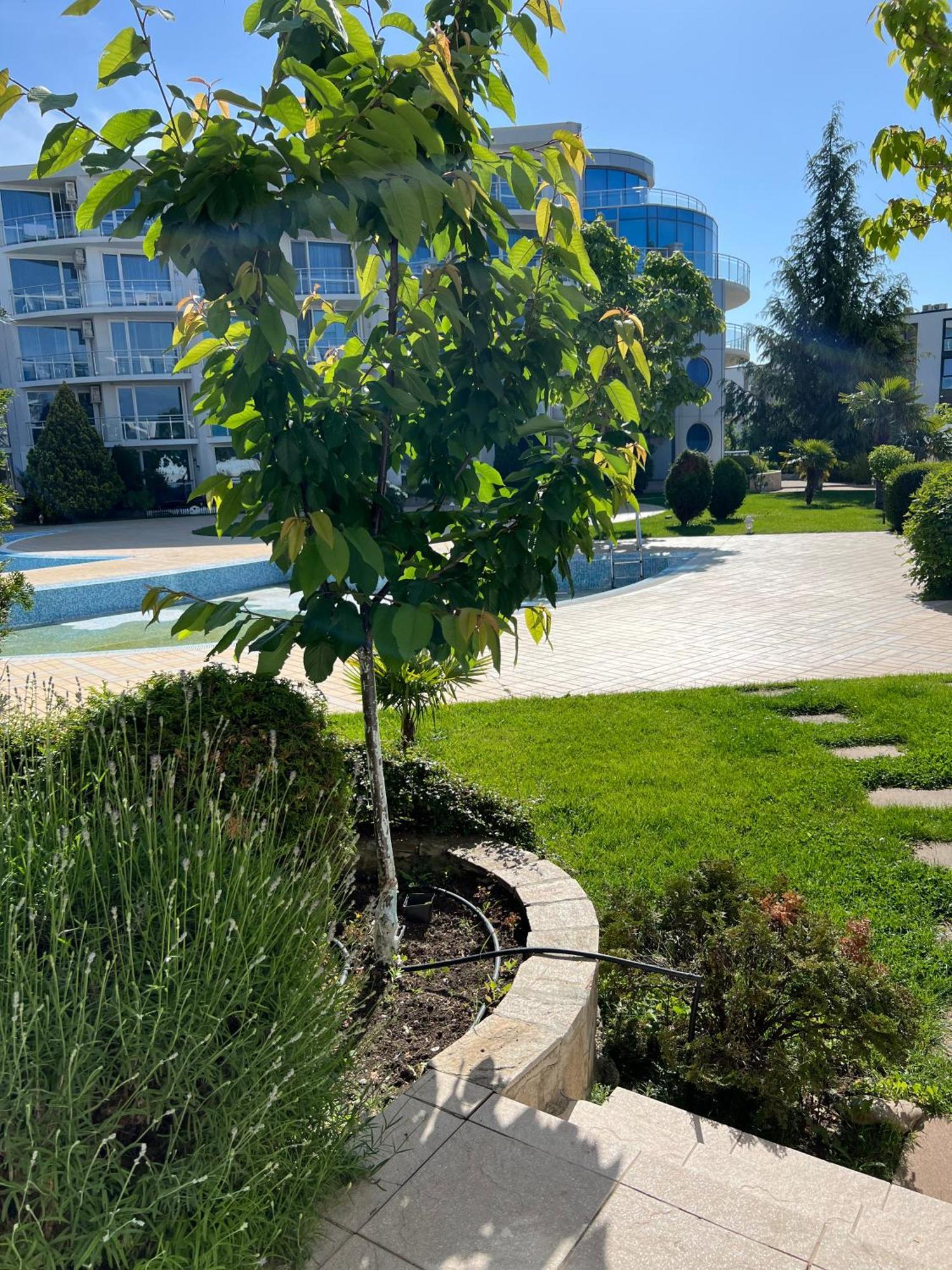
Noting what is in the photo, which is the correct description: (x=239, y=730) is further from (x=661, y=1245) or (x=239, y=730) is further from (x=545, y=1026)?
(x=661, y=1245)

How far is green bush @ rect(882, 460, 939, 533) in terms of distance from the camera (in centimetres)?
1966

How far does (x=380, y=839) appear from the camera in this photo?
3.21 m

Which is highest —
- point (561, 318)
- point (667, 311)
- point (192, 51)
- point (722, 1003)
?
point (667, 311)

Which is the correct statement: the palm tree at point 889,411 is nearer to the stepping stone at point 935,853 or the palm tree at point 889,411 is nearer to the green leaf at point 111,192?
the stepping stone at point 935,853

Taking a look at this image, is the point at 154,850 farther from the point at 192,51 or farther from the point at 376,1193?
the point at 192,51

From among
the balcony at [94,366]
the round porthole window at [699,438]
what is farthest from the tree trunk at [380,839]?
the round porthole window at [699,438]

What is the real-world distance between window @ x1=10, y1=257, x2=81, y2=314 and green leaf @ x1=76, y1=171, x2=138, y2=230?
37.2 metres

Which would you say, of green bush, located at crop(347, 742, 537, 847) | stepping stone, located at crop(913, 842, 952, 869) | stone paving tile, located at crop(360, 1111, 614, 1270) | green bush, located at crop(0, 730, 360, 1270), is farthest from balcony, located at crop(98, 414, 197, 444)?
stone paving tile, located at crop(360, 1111, 614, 1270)

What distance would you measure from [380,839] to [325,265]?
35.1 metres

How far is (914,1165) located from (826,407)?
38357 millimetres

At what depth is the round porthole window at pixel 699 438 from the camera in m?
38.9

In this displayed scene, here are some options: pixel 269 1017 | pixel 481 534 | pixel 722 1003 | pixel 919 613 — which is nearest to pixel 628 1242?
pixel 269 1017

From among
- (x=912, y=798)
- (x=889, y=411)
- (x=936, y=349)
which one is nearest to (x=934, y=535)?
(x=912, y=798)

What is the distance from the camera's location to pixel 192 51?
243cm
